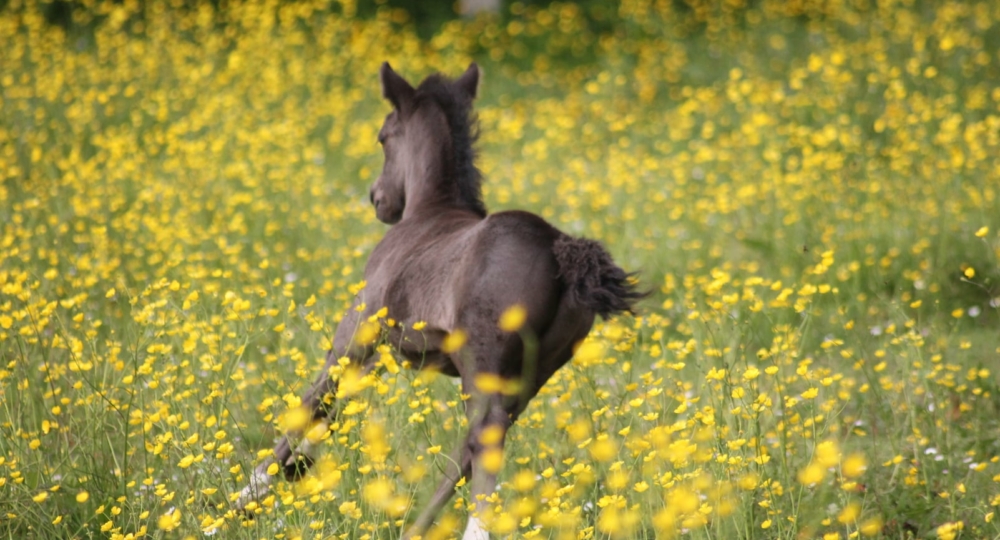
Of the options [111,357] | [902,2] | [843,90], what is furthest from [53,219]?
[902,2]

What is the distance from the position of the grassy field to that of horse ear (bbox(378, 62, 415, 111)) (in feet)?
3.28

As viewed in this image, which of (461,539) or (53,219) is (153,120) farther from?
(461,539)

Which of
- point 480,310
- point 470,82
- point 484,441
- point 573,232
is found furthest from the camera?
point 573,232

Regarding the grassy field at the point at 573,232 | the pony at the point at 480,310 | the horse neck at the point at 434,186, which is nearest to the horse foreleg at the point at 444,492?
the pony at the point at 480,310

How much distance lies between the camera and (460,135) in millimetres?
4605

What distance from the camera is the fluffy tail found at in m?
3.47

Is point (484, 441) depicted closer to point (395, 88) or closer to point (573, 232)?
point (395, 88)

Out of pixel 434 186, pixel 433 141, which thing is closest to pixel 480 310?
pixel 434 186

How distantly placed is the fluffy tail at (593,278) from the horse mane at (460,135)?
106 centimetres

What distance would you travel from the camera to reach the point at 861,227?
6.57m

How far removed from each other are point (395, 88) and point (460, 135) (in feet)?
1.17

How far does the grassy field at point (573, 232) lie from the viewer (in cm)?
341

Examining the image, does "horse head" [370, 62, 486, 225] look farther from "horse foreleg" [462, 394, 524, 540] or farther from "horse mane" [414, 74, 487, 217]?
"horse foreleg" [462, 394, 524, 540]

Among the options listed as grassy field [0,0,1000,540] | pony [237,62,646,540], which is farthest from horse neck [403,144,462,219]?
grassy field [0,0,1000,540]
